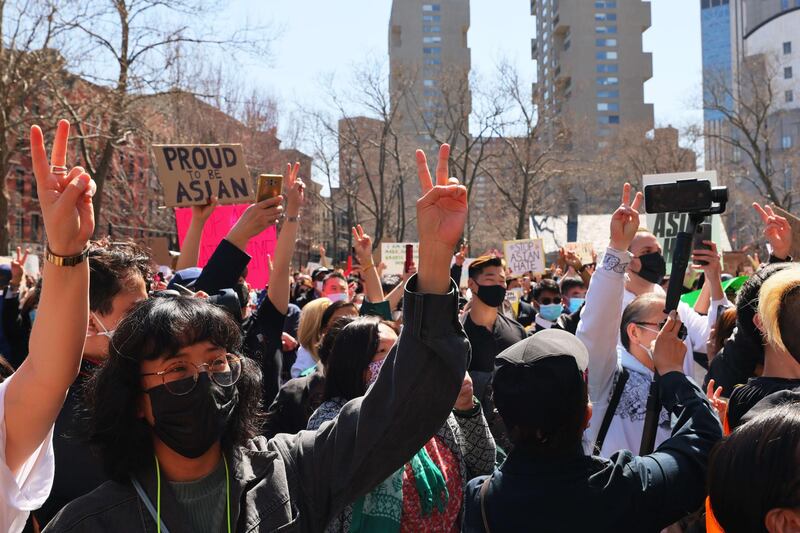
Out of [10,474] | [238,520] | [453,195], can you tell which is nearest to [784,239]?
[453,195]

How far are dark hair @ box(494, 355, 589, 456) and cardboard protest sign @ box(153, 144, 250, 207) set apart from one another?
4.87 metres

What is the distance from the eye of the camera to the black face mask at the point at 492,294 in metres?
5.85

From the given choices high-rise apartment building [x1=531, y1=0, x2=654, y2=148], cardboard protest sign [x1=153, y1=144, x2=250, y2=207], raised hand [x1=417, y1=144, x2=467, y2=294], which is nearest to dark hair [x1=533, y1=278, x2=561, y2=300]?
cardboard protest sign [x1=153, y1=144, x2=250, y2=207]

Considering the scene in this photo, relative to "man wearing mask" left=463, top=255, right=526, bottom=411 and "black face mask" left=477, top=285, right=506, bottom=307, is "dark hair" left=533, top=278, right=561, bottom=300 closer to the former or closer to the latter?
A: "man wearing mask" left=463, top=255, right=526, bottom=411

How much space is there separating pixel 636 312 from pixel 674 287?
4.54 ft

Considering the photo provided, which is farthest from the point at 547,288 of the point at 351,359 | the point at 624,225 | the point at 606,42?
the point at 606,42

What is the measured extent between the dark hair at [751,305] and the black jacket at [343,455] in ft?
5.45

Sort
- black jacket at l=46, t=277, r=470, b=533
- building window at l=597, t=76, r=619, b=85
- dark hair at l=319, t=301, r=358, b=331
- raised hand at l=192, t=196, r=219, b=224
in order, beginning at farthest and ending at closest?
1. building window at l=597, t=76, r=619, b=85
2. dark hair at l=319, t=301, r=358, b=331
3. raised hand at l=192, t=196, r=219, b=224
4. black jacket at l=46, t=277, r=470, b=533

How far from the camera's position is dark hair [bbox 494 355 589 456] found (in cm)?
249

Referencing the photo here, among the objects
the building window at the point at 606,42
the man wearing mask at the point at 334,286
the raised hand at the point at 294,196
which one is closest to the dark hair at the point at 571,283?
the man wearing mask at the point at 334,286

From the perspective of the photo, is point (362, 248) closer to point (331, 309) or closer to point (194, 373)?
point (331, 309)

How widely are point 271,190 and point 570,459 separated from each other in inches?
80.8

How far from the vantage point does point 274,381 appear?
503 centimetres

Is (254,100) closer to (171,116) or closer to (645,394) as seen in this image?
(171,116)
